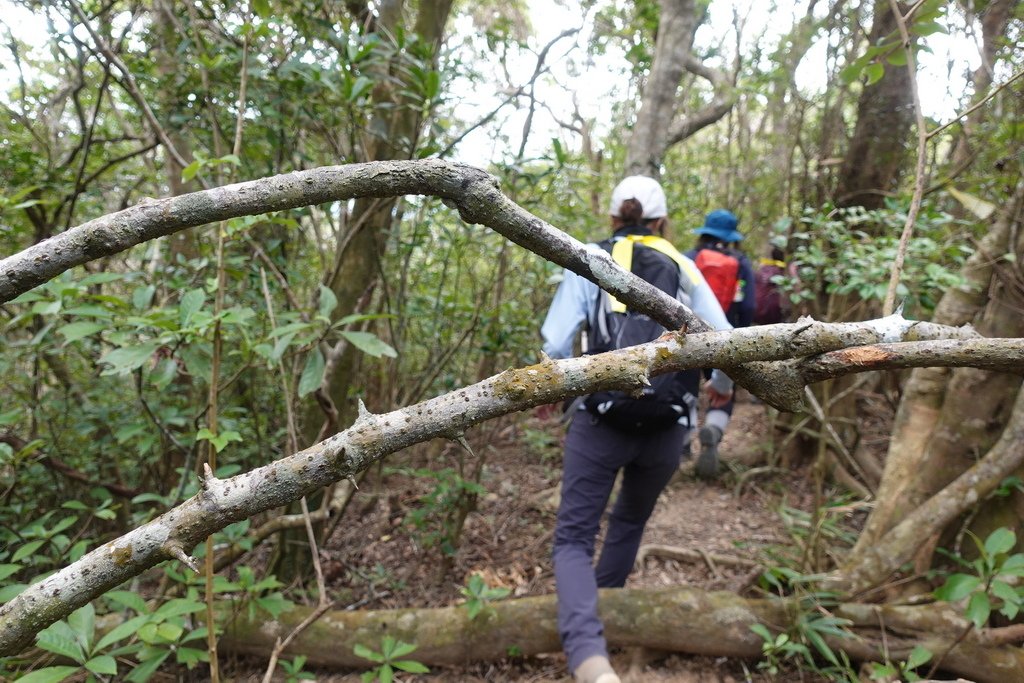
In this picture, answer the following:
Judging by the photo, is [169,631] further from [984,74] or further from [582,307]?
[984,74]

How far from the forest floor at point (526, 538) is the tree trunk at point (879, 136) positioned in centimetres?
225

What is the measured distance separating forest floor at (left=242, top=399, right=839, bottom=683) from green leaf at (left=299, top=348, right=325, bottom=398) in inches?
54.2

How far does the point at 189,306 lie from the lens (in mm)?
1901

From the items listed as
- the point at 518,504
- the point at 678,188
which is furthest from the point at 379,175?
the point at 678,188

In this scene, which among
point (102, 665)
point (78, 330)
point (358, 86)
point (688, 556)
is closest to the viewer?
point (102, 665)

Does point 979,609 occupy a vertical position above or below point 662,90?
below

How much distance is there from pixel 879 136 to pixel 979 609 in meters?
3.72

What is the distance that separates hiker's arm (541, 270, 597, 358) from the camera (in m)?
2.48

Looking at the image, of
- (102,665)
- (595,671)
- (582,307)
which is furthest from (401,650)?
(582,307)

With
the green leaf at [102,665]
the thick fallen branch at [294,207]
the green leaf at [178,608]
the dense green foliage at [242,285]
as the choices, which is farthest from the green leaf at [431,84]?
the green leaf at [102,665]

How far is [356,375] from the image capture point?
3521 millimetres

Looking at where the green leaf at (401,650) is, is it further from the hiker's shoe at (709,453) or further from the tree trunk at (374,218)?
the hiker's shoe at (709,453)

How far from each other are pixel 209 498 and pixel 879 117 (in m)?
5.17

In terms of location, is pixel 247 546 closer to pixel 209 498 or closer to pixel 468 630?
pixel 468 630
